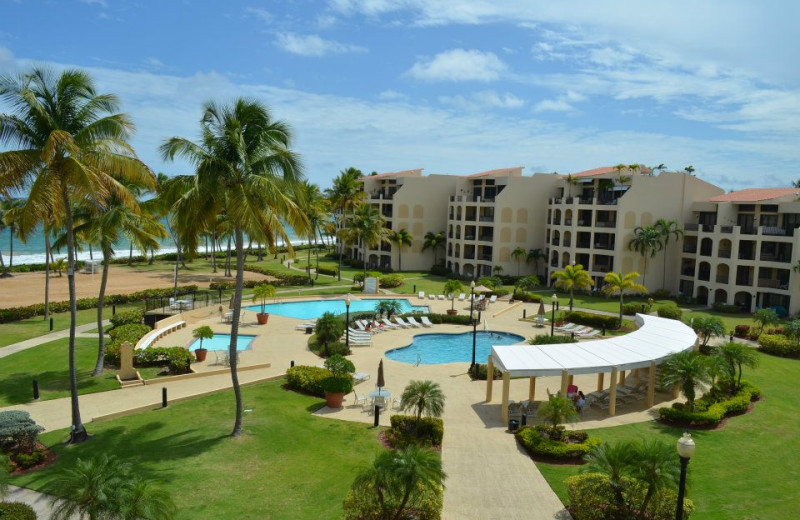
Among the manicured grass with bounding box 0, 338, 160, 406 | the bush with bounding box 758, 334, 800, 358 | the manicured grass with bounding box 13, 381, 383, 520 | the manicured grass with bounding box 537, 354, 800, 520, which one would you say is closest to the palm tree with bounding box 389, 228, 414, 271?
the bush with bounding box 758, 334, 800, 358

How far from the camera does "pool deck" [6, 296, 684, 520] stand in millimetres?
14719

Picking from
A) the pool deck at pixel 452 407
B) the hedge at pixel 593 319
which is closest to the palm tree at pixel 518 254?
the hedge at pixel 593 319

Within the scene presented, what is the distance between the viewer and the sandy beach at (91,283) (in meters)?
45.2

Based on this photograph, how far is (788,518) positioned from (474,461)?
8002 mm

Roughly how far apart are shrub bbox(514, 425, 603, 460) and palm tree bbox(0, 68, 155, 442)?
46.8ft

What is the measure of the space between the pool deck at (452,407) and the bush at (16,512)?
705 cm

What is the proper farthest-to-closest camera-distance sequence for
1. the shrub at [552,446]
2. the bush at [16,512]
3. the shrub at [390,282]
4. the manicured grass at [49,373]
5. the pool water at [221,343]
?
the shrub at [390,282] < the pool water at [221,343] < the manicured grass at [49,373] < the shrub at [552,446] < the bush at [16,512]

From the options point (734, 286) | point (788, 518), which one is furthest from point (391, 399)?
point (734, 286)

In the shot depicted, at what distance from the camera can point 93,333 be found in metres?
32.7

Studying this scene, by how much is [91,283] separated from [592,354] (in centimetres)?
4802

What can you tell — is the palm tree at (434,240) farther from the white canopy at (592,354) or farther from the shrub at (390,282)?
the white canopy at (592,354)

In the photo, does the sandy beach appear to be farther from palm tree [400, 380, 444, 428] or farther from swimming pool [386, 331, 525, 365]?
palm tree [400, 380, 444, 428]

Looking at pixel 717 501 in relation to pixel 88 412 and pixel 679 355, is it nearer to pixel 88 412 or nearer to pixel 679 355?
pixel 679 355

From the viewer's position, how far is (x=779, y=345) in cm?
3244
